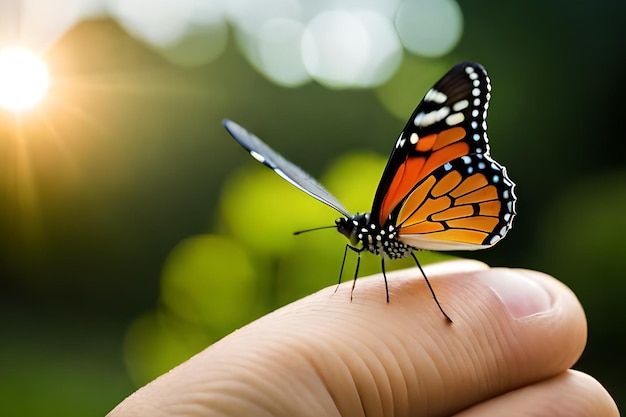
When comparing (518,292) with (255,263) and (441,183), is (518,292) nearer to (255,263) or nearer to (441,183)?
(441,183)

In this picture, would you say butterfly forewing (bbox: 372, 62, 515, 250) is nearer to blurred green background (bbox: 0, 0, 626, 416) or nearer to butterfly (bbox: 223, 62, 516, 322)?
butterfly (bbox: 223, 62, 516, 322)

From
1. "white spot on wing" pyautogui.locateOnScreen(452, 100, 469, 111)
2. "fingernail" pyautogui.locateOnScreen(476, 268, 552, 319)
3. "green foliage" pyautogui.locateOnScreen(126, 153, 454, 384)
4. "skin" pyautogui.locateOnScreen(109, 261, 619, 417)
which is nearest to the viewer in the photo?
"skin" pyautogui.locateOnScreen(109, 261, 619, 417)

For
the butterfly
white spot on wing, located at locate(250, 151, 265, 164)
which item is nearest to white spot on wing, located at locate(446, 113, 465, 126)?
the butterfly

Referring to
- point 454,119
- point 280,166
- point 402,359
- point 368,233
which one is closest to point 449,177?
point 454,119

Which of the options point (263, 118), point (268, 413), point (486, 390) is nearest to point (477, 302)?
point (486, 390)

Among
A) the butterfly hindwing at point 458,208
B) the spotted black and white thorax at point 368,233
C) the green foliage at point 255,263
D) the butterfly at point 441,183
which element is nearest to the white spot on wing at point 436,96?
the butterfly at point 441,183

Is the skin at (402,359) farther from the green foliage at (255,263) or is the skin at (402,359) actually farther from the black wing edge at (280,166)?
the green foliage at (255,263)

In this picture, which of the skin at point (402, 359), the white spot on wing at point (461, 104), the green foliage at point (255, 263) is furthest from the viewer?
the green foliage at point (255, 263)
